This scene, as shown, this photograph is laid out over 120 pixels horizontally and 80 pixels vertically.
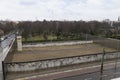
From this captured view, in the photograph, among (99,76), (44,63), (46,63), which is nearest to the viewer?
(99,76)

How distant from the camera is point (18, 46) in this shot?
30469 mm

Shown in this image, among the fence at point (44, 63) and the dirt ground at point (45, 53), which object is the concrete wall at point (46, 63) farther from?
the dirt ground at point (45, 53)

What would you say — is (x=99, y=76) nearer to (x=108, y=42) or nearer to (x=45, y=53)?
(x=45, y=53)

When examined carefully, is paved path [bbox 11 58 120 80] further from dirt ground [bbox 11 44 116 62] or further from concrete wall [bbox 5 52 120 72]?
dirt ground [bbox 11 44 116 62]

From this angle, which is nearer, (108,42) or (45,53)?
(45,53)

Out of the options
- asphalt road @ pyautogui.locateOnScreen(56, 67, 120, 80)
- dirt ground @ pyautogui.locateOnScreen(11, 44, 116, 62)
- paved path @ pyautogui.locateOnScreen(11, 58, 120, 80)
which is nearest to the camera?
asphalt road @ pyautogui.locateOnScreen(56, 67, 120, 80)

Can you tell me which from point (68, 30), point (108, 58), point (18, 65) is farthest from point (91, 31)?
point (18, 65)

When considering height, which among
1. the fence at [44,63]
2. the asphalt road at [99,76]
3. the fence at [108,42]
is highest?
the fence at [108,42]

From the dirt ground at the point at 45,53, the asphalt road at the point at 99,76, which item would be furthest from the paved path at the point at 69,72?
the dirt ground at the point at 45,53

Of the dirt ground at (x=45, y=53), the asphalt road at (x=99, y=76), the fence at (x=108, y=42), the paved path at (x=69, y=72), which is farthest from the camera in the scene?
the fence at (x=108, y=42)

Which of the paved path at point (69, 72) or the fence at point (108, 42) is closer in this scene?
the paved path at point (69, 72)

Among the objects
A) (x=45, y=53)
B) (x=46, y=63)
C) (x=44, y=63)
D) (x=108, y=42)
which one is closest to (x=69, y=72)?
(x=46, y=63)

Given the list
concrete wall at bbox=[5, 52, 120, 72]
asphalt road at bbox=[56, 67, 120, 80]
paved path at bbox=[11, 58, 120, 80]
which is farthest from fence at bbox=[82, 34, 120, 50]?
asphalt road at bbox=[56, 67, 120, 80]

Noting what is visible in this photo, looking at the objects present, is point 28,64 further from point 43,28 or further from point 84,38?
point 43,28
